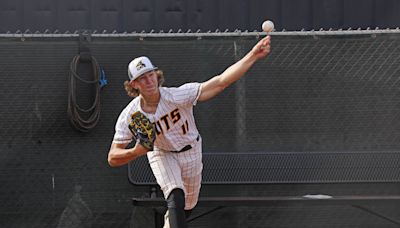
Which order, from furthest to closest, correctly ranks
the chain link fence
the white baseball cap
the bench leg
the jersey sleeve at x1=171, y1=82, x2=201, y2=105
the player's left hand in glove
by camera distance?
the chain link fence, the bench leg, the jersey sleeve at x1=171, y1=82, x2=201, y2=105, the white baseball cap, the player's left hand in glove

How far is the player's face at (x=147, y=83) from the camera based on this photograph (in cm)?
499

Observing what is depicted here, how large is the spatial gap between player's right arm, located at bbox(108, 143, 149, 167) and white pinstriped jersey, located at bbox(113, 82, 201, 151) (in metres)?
0.06

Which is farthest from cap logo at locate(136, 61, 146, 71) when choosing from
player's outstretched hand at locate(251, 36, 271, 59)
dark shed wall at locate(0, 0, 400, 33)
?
dark shed wall at locate(0, 0, 400, 33)

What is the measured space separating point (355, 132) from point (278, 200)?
3.11 ft

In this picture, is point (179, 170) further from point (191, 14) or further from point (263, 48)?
point (191, 14)

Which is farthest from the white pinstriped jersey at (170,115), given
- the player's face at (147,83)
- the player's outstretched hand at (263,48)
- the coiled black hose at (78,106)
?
the coiled black hose at (78,106)

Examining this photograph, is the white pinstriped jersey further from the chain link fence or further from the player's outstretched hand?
the chain link fence

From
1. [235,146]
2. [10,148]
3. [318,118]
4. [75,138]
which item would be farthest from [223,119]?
[10,148]

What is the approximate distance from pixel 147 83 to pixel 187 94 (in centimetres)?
28

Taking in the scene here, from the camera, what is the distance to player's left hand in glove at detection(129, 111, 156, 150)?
15.6ft

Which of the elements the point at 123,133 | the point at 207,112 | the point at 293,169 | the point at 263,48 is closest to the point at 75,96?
the point at 207,112

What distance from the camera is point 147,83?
500cm

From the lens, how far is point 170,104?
5.10m

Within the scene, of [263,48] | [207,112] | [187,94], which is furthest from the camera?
[207,112]
